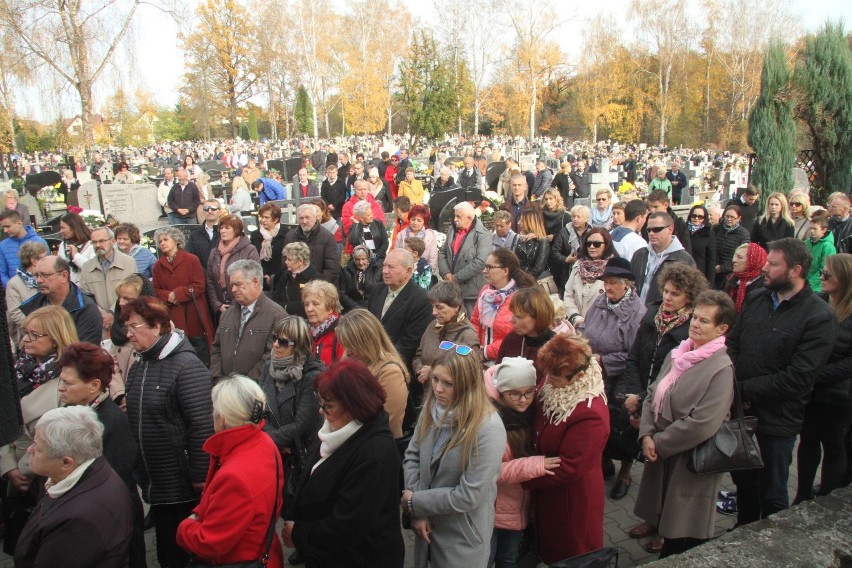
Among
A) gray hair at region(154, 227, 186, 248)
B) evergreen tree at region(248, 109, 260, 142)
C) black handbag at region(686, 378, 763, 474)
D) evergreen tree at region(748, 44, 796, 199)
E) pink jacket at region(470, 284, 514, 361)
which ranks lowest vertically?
black handbag at region(686, 378, 763, 474)

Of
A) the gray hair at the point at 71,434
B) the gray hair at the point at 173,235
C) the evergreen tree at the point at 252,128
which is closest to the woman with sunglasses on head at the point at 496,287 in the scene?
the gray hair at the point at 71,434

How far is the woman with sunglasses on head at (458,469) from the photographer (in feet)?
9.14

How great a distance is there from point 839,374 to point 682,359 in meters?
1.20

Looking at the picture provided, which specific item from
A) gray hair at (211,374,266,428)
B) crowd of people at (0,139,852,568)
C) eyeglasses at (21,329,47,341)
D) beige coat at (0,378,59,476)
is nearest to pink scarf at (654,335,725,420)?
crowd of people at (0,139,852,568)

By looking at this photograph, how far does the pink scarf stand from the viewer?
3.37m

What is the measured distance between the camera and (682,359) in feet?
11.3

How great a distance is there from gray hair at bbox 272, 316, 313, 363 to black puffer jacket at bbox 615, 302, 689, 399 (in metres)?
2.11

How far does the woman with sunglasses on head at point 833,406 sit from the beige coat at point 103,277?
19.8 feet

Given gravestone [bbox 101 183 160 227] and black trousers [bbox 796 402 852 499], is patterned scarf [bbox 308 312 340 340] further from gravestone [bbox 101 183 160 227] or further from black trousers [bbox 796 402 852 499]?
gravestone [bbox 101 183 160 227]

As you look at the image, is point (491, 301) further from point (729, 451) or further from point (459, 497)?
point (459, 497)

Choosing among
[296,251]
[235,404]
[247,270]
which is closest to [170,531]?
[235,404]

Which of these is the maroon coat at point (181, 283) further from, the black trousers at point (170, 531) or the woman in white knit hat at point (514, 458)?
the woman in white knit hat at point (514, 458)

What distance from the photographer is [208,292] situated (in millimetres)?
6457

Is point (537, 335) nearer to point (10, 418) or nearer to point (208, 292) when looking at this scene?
point (10, 418)
